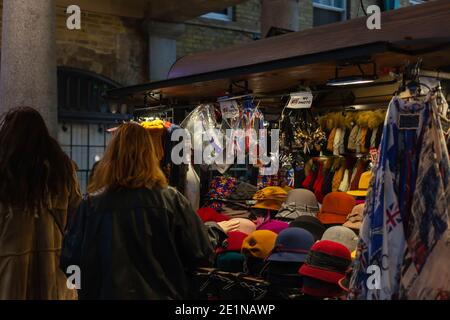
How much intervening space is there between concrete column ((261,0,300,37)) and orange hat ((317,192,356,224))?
5545 mm

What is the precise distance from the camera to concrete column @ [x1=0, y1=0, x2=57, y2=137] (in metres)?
6.52

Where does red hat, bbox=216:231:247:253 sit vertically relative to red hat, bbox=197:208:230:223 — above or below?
below

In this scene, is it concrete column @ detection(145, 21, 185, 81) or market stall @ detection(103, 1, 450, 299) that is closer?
market stall @ detection(103, 1, 450, 299)

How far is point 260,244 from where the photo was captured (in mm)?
4531

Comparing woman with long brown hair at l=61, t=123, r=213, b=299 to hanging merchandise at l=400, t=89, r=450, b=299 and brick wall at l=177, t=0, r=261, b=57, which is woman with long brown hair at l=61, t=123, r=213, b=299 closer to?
hanging merchandise at l=400, t=89, r=450, b=299

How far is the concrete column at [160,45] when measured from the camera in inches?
476

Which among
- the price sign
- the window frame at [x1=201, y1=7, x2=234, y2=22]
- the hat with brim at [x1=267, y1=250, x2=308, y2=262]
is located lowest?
the hat with brim at [x1=267, y1=250, x2=308, y2=262]

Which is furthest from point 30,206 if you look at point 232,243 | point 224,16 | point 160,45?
point 224,16

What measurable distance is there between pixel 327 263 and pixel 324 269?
0.05 meters

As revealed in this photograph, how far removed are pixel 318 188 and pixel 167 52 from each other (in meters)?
5.58

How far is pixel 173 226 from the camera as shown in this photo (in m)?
3.33

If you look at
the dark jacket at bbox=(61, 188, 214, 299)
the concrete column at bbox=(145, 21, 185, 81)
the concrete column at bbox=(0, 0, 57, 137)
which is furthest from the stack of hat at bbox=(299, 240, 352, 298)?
the concrete column at bbox=(145, 21, 185, 81)

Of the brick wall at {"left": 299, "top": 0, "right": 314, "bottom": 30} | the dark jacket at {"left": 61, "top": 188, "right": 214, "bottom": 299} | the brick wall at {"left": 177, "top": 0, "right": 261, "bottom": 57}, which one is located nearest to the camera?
the dark jacket at {"left": 61, "top": 188, "right": 214, "bottom": 299}

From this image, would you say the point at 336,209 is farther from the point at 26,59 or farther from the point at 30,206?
the point at 26,59
